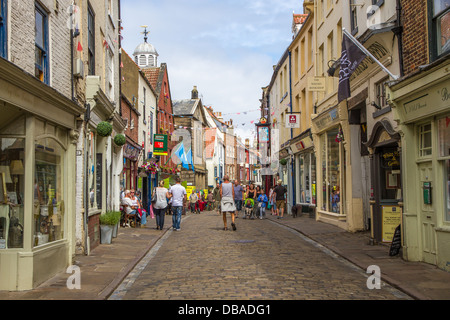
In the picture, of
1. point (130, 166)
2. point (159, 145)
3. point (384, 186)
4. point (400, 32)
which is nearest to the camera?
point (400, 32)

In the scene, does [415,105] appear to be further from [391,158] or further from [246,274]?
[246,274]

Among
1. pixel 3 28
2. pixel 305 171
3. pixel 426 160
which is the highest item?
pixel 3 28

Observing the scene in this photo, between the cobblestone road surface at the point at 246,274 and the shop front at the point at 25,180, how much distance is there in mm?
1472

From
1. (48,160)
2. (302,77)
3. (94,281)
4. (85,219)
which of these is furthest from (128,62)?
(94,281)

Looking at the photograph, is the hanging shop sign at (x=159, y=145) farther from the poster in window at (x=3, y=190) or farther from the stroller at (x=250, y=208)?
the poster in window at (x=3, y=190)

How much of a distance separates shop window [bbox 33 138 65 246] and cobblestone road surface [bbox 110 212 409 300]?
1.66 metres

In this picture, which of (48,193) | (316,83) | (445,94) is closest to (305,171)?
(316,83)

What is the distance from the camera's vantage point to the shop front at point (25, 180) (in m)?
7.60

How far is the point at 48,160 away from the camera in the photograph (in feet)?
29.9

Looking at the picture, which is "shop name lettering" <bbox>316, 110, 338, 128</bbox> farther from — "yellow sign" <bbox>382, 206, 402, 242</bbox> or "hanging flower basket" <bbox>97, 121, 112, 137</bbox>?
"hanging flower basket" <bbox>97, 121, 112, 137</bbox>

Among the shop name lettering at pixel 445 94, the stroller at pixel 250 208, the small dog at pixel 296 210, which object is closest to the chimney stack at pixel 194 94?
the small dog at pixel 296 210

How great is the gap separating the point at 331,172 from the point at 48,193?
1289cm

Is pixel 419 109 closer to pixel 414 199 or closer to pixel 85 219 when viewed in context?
pixel 414 199

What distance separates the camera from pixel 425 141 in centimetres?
1021
